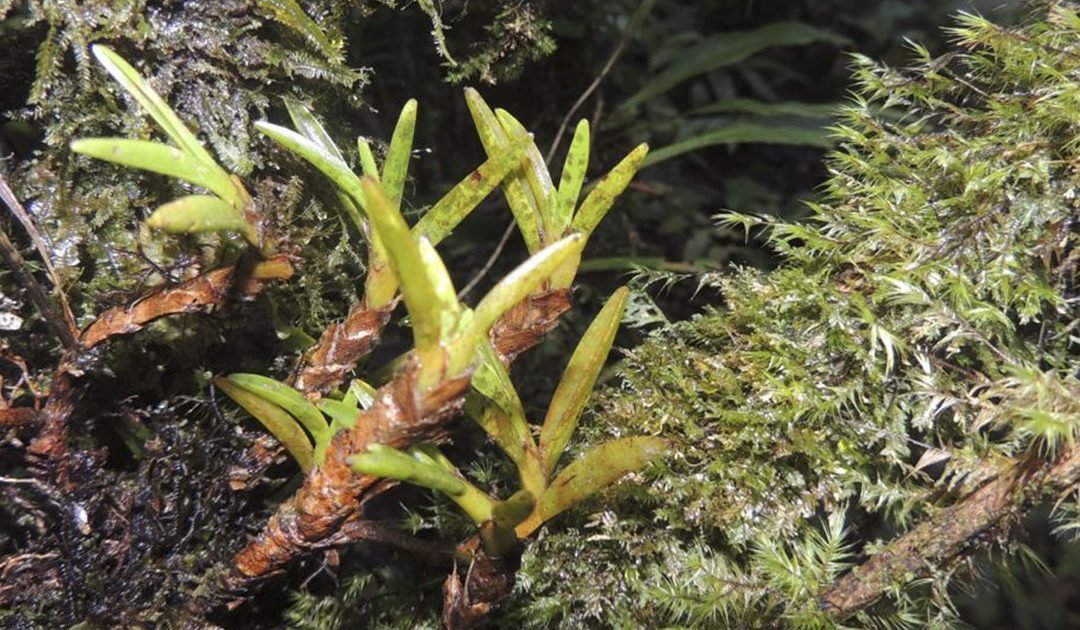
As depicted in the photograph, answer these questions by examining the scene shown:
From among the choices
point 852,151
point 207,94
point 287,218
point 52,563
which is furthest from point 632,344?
point 52,563

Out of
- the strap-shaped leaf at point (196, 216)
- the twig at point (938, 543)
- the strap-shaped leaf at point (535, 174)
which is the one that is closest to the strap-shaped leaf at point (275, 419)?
the strap-shaped leaf at point (196, 216)

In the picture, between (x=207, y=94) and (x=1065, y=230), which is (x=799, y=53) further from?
(x=207, y=94)

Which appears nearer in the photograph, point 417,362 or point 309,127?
point 417,362

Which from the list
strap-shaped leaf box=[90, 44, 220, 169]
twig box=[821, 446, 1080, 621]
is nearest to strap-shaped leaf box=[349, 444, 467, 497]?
strap-shaped leaf box=[90, 44, 220, 169]

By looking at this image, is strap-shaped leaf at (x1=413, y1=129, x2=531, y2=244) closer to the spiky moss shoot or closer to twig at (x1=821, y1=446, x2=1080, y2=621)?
the spiky moss shoot

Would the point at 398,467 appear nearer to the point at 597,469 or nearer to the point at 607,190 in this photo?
the point at 597,469

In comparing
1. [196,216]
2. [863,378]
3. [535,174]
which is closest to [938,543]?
[863,378]

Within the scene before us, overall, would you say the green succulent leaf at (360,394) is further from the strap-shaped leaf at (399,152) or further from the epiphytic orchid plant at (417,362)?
the strap-shaped leaf at (399,152)
